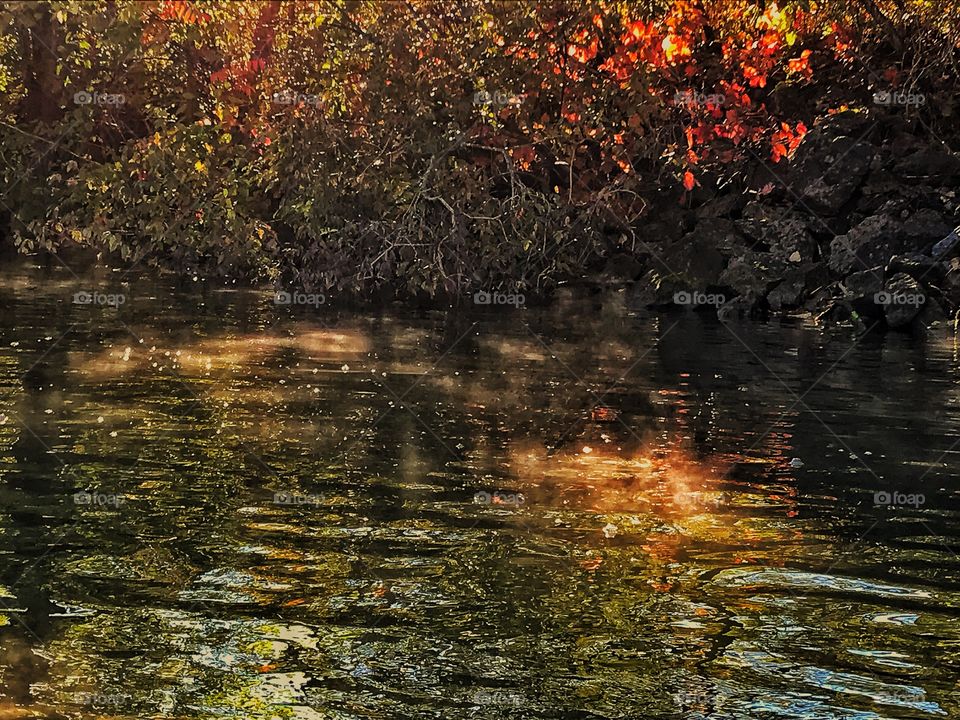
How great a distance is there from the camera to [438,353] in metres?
25.1

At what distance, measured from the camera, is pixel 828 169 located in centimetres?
3784

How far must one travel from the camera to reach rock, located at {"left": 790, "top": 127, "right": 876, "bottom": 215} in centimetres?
3750

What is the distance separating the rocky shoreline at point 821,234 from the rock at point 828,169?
3 centimetres

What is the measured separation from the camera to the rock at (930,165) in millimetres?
36875

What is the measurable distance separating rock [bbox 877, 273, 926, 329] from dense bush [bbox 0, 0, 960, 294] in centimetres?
448

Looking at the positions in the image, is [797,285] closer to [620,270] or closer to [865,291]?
[865,291]

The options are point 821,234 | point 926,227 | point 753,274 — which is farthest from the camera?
point 821,234

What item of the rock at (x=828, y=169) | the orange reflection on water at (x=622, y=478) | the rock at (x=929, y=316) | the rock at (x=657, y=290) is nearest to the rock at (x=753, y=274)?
the rock at (x=657, y=290)

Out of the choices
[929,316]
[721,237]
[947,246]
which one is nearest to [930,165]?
A: [947,246]

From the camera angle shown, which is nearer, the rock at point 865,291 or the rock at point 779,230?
the rock at point 865,291

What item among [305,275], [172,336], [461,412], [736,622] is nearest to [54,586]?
[736,622]

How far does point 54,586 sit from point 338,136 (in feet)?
64.6

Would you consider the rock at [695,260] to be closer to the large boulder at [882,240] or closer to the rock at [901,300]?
the large boulder at [882,240]

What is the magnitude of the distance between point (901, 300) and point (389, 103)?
12.6 m
